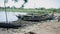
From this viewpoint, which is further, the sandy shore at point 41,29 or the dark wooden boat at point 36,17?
the dark wooden boat at point 36,17

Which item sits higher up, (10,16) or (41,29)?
(10,16)

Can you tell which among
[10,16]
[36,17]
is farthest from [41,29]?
[10,16]

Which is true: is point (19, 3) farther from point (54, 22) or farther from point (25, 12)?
point (54, 22)

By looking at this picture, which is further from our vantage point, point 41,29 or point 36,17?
point 36,17

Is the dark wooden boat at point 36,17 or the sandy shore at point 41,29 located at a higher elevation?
the dark wooden boat at point 36,17

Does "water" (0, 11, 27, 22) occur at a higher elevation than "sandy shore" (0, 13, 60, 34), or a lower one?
higher

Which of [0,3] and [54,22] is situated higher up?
[0,3]

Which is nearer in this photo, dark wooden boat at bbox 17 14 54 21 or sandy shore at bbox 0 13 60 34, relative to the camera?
sandy shore at bbox 0 13 60 34

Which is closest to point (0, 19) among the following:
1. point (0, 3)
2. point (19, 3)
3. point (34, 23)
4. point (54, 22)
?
point (0, 3)

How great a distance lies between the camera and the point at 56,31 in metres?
1.50

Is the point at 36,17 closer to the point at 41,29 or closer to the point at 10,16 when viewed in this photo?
the point at 41,29

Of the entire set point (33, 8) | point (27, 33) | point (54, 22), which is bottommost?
point (27, 33)

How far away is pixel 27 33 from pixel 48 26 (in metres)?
0.27

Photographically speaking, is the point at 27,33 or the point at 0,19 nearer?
the point at 27,33
